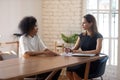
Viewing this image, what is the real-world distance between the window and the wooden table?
199 centimetres

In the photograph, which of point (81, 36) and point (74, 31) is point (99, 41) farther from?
point (74, 31)

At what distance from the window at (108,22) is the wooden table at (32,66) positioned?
1.99 meters

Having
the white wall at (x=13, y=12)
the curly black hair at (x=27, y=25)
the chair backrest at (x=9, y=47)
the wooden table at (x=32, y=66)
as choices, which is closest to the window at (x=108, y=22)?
the white wall at (x=13, y=12)

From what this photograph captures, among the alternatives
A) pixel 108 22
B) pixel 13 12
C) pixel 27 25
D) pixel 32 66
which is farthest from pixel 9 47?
pixel 32 66

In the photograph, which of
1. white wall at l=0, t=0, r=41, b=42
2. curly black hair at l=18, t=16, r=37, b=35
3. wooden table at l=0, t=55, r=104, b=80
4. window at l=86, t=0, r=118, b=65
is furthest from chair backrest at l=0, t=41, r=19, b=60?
wooden table at l=0, t=55, r=104, b=80

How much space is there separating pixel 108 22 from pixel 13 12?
1.99 metres

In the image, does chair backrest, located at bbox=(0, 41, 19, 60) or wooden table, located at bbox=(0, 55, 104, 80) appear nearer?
wooden table, located at bbox=(0, 55, 104, 80)

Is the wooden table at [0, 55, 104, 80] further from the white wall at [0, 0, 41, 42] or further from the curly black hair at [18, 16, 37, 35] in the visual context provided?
the white wall at [0, 0, 41, 42]

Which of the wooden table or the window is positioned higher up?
the window

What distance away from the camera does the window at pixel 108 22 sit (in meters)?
5.39

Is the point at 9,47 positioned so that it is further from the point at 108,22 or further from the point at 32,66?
the point at 32,66

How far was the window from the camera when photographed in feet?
17.7

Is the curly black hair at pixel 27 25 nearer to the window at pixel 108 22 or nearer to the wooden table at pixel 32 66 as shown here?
the wooden table at pixel 32 66

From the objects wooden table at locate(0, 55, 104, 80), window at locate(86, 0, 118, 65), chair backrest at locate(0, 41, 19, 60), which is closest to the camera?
wooden table at locate(0, 55, 104, 80)
